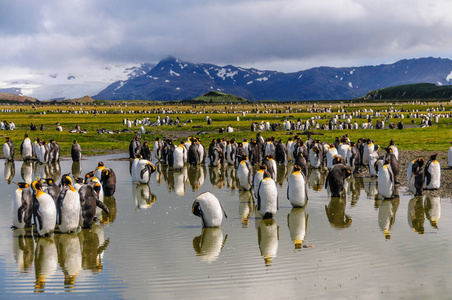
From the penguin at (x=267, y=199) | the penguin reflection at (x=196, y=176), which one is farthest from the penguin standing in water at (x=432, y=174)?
the penguin reflection at (x=196, y=176)

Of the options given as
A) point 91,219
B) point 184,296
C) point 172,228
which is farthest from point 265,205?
point 184,296

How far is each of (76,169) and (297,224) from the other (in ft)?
50.3

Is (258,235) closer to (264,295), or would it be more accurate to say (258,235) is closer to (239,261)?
(239,261)

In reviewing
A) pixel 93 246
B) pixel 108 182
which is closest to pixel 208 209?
pixel 93 246

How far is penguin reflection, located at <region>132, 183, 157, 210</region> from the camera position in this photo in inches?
603

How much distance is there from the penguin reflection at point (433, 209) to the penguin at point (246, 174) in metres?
5.67

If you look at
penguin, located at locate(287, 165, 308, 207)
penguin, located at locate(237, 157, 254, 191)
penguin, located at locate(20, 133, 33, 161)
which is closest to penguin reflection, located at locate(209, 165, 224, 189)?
penguin, located at locate(237, 157, 254, 191)

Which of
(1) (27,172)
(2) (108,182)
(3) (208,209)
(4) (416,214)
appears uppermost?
(2) (108,182)

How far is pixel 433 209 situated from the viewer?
13828 millimetres

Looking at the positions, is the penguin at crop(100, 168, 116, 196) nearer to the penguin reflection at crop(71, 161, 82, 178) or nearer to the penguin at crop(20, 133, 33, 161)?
the penguin reflection at crop(71, 161, 82, 178)

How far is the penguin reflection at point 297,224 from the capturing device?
10.9 metres

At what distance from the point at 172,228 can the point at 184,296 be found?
4.54m

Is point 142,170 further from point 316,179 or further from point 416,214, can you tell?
point 416,214

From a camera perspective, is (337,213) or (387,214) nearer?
(387,214)
